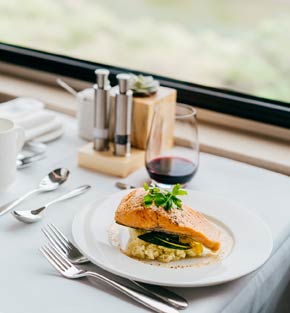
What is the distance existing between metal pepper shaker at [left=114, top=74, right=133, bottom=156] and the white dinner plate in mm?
167

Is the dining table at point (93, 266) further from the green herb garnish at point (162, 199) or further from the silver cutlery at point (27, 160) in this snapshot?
the green herb garnish at point (162, 199)

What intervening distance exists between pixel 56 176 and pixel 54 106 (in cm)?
43

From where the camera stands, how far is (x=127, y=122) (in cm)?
118

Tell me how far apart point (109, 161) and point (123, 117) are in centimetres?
9

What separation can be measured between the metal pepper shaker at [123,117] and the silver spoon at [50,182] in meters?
0.11

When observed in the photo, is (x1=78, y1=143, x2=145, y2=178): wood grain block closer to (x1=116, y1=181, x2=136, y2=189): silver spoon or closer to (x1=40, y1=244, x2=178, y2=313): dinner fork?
(x1=116, y1=181, x2=136, y2=189): silver spoon

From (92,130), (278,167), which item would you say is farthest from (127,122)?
(278,167)

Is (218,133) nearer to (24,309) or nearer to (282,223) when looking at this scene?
(282,223)

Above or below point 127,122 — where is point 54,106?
below

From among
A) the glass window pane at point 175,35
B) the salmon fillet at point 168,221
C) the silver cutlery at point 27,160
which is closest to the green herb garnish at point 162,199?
the salmon fillet at point 168,221

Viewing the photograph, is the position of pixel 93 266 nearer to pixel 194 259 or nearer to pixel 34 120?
pixel 194 259

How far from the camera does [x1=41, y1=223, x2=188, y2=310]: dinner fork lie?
798mm

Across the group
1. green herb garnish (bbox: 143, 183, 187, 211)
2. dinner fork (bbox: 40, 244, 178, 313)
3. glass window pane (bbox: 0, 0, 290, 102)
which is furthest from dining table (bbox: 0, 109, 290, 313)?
glass window pane (bbox: 0, 0, 290, 102)

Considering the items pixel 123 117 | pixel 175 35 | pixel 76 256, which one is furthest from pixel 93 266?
pixel 175 35
